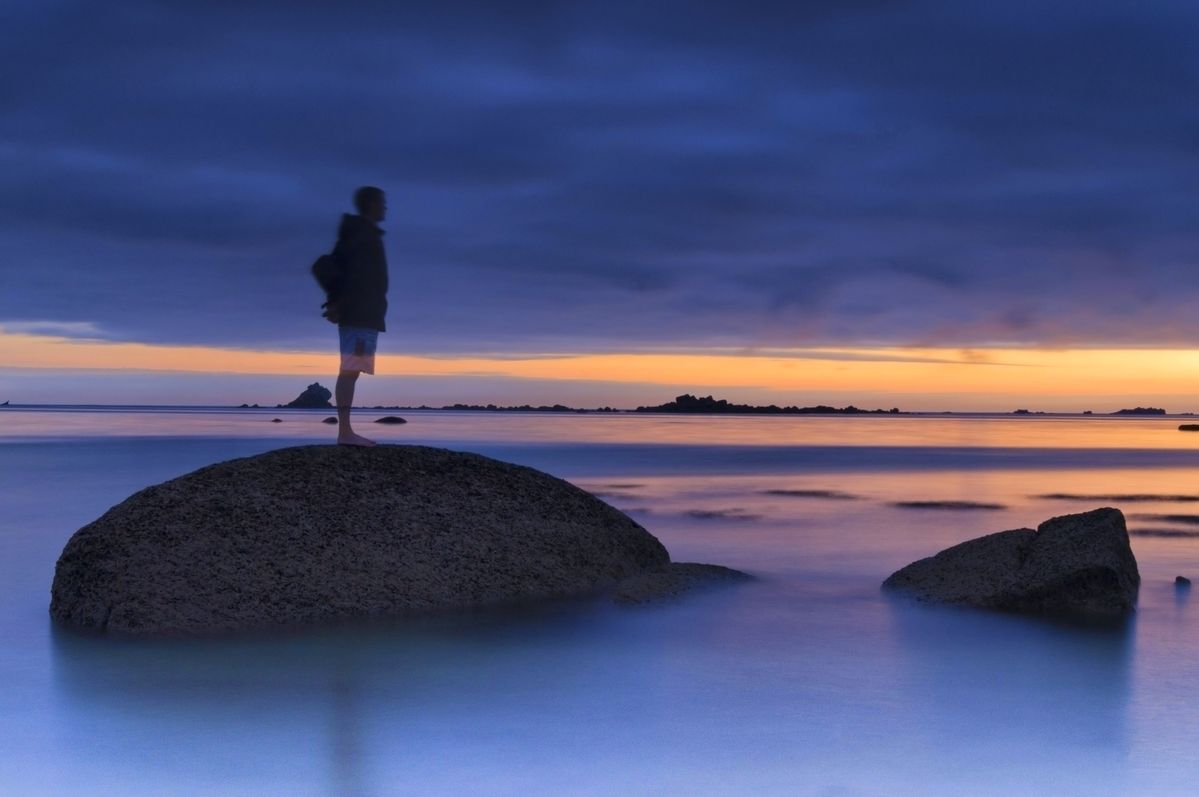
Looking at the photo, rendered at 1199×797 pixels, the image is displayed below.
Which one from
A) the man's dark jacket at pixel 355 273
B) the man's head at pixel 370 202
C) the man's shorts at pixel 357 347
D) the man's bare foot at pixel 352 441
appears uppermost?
the man's head at pixel 370 202

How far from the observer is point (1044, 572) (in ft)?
28.1

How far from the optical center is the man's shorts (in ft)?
31.3

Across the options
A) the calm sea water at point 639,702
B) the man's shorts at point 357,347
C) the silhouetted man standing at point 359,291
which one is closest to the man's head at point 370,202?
the silhouetted man standing at point 359,291

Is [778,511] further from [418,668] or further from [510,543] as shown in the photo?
[418,668]

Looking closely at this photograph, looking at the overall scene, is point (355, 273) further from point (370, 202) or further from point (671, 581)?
point (671, 581)

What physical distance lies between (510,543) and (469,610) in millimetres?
942

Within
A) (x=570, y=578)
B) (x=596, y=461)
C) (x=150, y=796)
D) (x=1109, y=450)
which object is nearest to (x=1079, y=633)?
(x=570, y=578)

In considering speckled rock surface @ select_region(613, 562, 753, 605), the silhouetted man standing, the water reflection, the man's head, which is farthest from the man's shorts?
the water reflection

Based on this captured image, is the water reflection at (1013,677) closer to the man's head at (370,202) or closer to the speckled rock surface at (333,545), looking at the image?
the speckled rock surface at (333,545)

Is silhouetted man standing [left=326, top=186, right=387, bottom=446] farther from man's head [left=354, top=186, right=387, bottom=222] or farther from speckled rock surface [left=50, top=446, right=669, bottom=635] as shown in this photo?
speckled rock surface [left=50, top=446, right=669, bottom=635]

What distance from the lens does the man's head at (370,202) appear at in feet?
31.5

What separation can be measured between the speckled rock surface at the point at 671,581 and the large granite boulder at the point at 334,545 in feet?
0.25

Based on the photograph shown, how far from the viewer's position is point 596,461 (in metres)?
30.5

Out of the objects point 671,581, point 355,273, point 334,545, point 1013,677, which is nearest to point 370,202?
point 355,273
